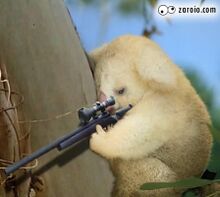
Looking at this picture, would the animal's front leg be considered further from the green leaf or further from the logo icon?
the logo icon

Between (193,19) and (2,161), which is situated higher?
(193,19)

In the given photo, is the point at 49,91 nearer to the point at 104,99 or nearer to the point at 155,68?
the point at 104,99

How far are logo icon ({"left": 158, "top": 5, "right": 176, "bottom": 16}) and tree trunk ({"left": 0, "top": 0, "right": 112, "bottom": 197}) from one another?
21cm

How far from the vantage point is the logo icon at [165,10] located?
Answer: 3.14ft

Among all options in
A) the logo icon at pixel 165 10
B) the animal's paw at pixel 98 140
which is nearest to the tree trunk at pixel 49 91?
the animal's paw at pixel 98 140

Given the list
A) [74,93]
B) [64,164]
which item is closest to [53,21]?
[74,93]

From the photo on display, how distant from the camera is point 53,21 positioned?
847mm

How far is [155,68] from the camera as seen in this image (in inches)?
34.8

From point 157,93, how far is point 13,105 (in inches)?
10.5

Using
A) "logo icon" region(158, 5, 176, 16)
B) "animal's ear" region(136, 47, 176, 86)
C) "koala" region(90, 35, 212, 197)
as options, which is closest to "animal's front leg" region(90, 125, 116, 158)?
"koala" region(90, 35, 212, 197)

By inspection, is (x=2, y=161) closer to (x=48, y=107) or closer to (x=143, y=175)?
(x=48, y=107)

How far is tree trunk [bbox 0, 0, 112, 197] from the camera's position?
825mm

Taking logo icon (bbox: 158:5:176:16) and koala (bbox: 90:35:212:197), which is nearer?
koala (bbox: 90:35:212:197)

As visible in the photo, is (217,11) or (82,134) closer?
(82,134)
